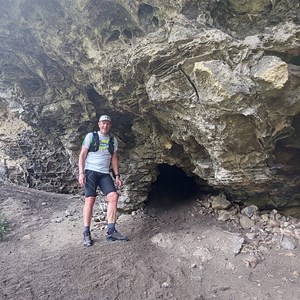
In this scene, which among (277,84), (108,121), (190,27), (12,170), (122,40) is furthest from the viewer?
(12,170)

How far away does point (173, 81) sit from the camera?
4445mm

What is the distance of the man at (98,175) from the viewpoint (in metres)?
5.00

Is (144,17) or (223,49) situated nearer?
(223,49)

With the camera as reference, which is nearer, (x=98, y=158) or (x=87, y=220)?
(x=87, y=220)

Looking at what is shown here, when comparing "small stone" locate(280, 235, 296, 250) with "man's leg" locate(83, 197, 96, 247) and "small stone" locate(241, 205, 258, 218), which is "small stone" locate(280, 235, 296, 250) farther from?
"man's leg" locate(83, 197, 96, 247)

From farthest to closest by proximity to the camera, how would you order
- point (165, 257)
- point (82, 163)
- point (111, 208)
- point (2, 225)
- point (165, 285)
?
point (2, 225) < point (82, 163) < point (111, 208) < point (165, 257) < point (165, 285)

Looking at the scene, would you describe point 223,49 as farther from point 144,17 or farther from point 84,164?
point 84,164

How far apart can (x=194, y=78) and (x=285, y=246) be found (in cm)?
274

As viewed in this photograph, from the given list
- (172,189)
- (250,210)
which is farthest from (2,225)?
(250,210)

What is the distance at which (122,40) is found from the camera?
4.87 m

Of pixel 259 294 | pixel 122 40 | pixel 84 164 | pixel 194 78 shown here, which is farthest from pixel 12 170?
pixel 259 294

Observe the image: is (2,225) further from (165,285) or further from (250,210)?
(250,210)

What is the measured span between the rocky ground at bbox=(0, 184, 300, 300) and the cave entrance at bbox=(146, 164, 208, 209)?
0.39 meters

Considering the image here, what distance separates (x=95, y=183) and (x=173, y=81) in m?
2.01
